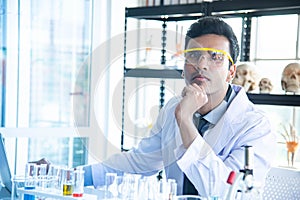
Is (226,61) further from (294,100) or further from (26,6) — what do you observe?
(26,6)

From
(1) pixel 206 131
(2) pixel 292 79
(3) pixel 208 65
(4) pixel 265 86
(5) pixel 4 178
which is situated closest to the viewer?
(5) pixel 4 178

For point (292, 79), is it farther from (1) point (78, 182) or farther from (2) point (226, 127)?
(1) point (78, 182)

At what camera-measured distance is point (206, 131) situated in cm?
188

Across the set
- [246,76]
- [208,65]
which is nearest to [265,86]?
[246,76]

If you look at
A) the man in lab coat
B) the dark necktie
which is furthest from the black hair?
the dark necktie

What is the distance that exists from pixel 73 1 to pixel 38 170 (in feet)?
7.12

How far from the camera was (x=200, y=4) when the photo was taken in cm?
276

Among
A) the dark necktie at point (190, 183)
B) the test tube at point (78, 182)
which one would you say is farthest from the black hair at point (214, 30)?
the test tube at point (78, 182)

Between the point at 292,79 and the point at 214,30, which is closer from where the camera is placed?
the point at 214,30

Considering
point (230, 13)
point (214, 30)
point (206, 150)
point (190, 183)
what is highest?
point (230, 13)

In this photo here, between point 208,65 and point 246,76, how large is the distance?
3.09 ft

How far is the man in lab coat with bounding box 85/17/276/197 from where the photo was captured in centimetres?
164

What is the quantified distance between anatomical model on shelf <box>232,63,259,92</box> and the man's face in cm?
80

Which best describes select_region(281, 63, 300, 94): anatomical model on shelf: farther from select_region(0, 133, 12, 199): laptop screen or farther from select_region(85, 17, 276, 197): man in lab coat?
select_region(0, 133, 12, 199): laptop screen
